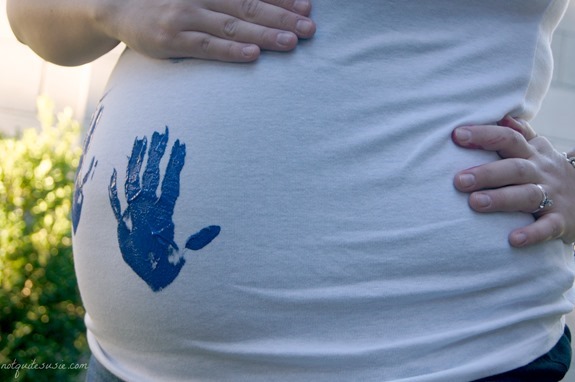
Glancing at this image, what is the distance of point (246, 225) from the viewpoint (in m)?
0.94

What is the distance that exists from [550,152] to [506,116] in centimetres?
11

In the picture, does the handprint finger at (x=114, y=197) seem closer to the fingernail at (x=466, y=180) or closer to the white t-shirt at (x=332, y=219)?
the white t-shirt at (x=332, y=219)

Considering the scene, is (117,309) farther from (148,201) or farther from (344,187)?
(344,187)

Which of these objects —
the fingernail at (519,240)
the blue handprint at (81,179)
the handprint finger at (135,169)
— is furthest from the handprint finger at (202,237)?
the fingernail at (519,240)

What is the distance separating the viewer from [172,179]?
1.00 m

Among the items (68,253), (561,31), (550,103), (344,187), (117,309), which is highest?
(344,187)

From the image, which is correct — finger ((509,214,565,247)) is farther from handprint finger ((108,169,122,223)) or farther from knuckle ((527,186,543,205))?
handprint finger ((108,169,122,223))

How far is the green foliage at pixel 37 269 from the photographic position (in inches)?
112

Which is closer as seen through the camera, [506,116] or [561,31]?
[506,116]

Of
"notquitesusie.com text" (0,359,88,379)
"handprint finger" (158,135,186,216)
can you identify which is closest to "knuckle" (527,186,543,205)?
"handprint finger" (158,135,186,216)

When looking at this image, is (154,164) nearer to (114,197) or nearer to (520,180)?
(114,197)

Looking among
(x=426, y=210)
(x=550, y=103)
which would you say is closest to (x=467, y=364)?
(x=426, y=210)

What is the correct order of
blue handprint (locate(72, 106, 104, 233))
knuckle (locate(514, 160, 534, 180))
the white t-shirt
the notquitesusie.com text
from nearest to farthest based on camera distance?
the white t-shirt
knuckle (locate(514, 160, 534, 180))
blue handprint (locate(72, 106, 104, 233))
the notquitesusie.com text

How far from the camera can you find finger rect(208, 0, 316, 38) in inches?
40.0
